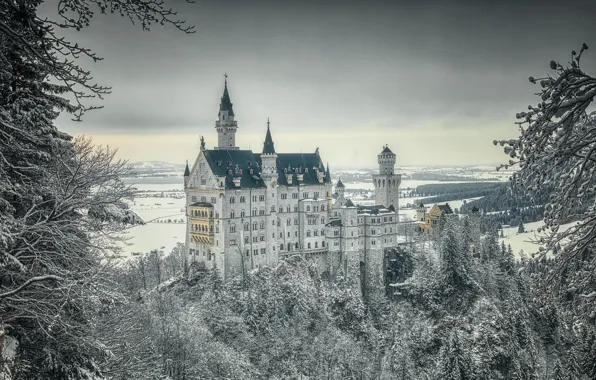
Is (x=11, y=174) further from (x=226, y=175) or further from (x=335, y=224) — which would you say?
(x=335, y=224)

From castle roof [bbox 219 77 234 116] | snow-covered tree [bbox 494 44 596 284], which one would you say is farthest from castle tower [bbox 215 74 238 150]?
snow-covered tree [bbox 494 44 596 284]

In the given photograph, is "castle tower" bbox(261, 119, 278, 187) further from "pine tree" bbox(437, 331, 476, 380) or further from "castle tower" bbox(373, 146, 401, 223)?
"pine tree" bbox(437, 331, 476, 380)

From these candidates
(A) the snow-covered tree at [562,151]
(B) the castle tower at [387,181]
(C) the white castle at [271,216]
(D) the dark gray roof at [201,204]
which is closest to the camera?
(A) the snow-covered tree at [562,151]

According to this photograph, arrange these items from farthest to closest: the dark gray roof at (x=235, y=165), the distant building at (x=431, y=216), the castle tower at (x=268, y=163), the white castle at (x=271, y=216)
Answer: the distant building at (x=431, y=216)
the castle tower at (x=268, y=163)
the dark gray roof at (x=235, y=165)
the white castle at (x=271, y=216)

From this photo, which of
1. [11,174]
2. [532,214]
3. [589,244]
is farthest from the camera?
[532,214]

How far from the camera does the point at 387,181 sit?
102 m

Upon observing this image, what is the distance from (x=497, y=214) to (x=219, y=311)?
360ft

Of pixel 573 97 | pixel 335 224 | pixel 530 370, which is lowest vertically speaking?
pixel 530 370

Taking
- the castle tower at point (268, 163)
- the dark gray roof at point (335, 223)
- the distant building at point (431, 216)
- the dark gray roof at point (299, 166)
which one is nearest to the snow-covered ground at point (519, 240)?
the distant building at point (431, 216)

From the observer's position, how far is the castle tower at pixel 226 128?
270ft

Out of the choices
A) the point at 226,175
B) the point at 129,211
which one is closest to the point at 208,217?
the point at 226,175

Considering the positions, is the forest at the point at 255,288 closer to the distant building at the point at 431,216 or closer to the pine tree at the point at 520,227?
the distant building at the point at 431,216

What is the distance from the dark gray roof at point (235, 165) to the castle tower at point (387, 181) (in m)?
28.3

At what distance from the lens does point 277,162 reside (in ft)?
278
